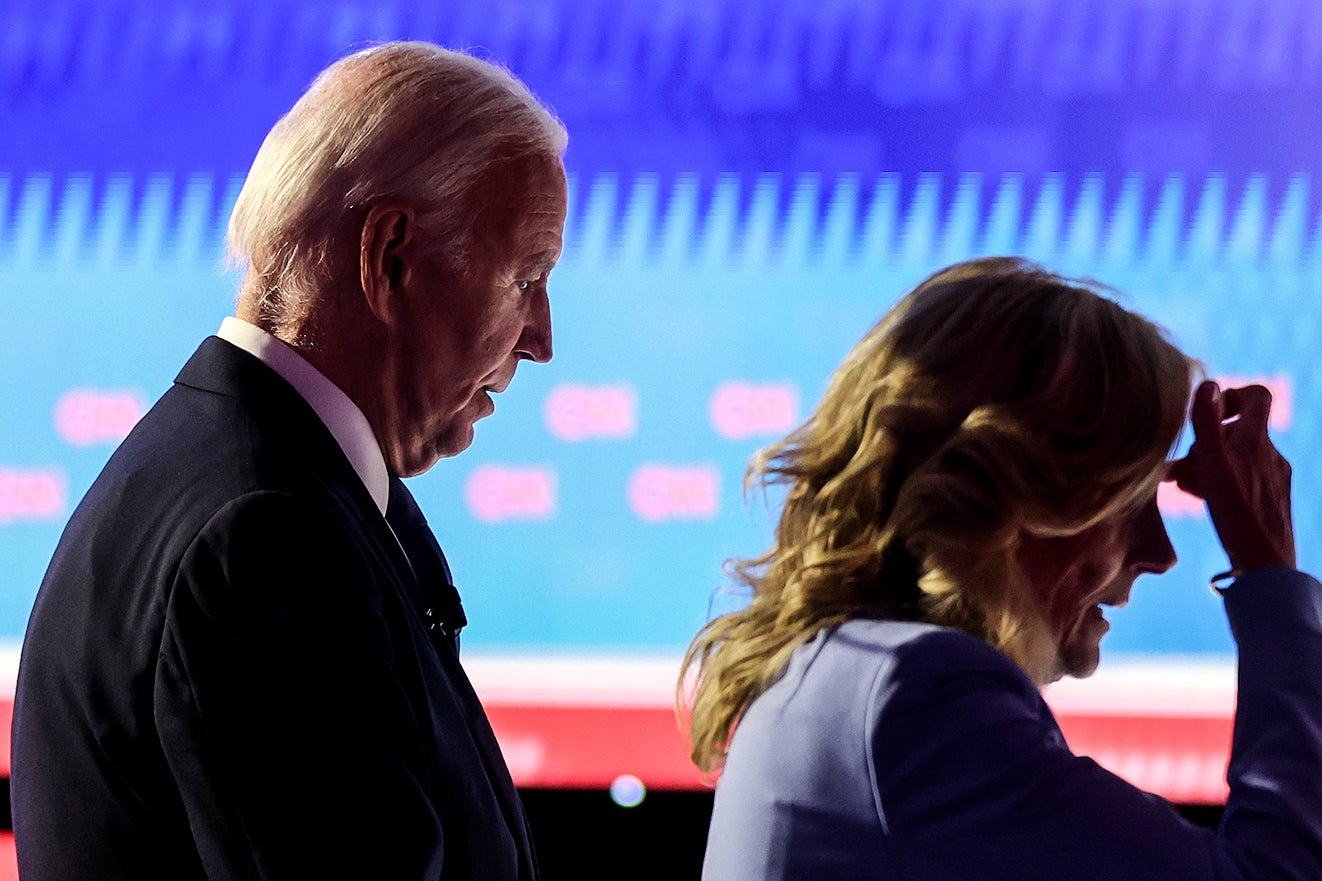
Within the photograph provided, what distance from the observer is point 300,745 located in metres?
0.68

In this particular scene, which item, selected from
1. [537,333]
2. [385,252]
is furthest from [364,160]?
[537,333]

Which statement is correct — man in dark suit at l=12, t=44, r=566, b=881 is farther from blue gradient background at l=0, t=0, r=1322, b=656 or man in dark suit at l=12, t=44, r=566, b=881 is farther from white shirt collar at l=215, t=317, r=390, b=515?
blue gradient background at l=0, t=0, r=1322, b=656

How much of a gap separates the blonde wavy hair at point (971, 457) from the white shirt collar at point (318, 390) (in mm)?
273

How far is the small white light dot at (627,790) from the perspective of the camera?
4.96 ft

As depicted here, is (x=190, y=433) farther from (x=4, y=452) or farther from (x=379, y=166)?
(x=4, y=452)

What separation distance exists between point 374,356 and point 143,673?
0.86 feet

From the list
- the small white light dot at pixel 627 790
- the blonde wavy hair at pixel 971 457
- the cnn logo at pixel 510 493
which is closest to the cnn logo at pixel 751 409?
the cnn logo at pixel 510 493

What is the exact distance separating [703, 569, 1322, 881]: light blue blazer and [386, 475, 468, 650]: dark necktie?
26 centimetres

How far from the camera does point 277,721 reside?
677 mm

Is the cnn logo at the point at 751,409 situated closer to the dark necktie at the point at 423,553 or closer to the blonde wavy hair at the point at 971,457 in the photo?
the dark necktie at the point at 423,553

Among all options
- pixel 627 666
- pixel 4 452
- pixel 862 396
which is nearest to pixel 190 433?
pixel 862 396

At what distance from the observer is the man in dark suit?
26.8 inches

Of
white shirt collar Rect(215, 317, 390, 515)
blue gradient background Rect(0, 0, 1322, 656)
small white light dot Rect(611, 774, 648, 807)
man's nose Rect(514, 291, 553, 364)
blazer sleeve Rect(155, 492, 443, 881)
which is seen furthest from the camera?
small white light dot Rect(611, 774, 648, 807)

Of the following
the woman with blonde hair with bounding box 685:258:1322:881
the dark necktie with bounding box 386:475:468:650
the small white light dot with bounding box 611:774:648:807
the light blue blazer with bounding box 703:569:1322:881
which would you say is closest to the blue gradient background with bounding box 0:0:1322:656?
the small white light dot with bounding box 611:774:648:807
